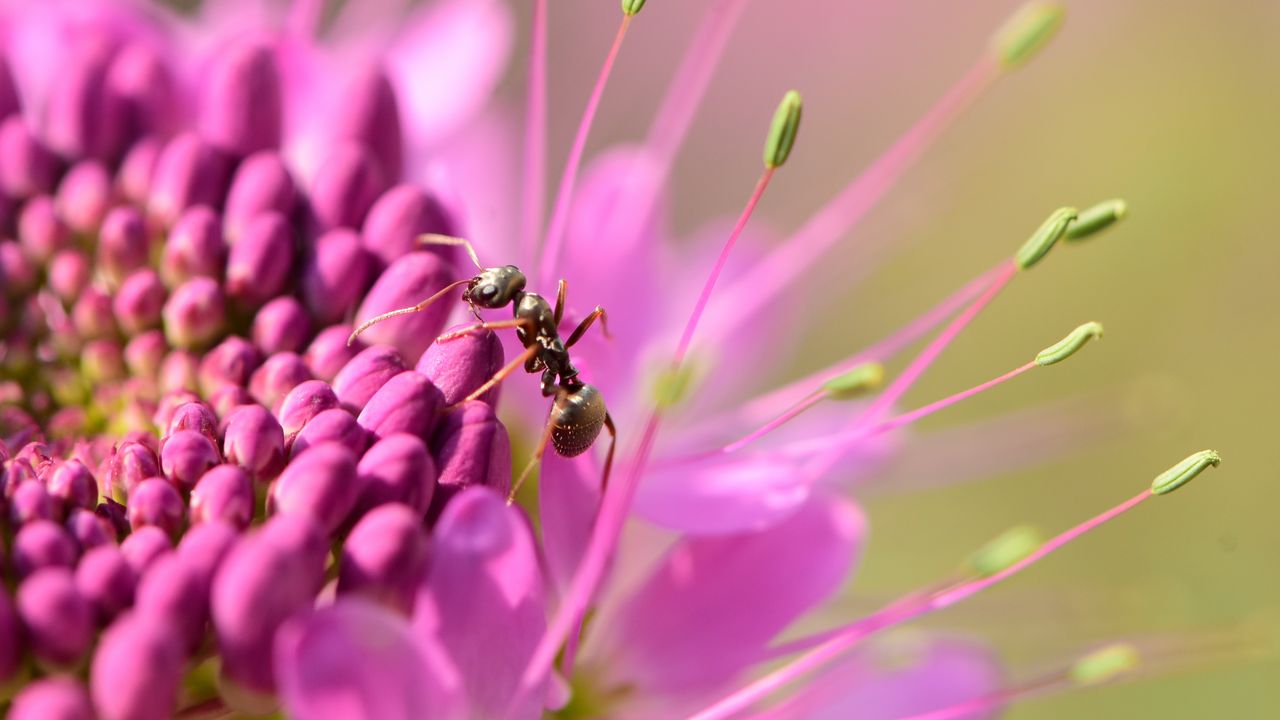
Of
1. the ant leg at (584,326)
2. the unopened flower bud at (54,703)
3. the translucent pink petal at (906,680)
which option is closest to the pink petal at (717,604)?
the translucent pink petal at (906,680)

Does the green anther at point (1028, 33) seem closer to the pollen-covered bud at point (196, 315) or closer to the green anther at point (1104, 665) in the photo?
the green anther at point (1104, 665)

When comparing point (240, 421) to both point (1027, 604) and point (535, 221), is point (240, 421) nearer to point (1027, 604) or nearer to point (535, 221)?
point (535, 221)

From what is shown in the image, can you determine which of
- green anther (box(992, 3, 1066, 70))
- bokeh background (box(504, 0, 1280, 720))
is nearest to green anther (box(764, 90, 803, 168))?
green anther (box(992, 3, 1066, 70))

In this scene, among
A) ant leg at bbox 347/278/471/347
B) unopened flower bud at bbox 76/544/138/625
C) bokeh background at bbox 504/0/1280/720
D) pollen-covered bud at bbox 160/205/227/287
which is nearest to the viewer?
unopened flower bud at bbox 76/544/138/625

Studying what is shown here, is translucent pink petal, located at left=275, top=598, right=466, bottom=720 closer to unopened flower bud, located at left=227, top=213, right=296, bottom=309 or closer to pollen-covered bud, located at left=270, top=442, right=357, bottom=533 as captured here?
pollen-covered bud, located at left=270, top=442, right=357, bottom=533

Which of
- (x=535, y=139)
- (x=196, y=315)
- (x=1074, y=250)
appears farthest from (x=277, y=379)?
(x=1074, y=250)
